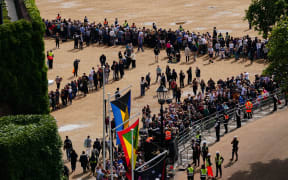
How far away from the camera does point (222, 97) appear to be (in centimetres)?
4009

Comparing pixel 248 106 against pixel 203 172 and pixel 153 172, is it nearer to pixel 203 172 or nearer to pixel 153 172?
pixel 203 172

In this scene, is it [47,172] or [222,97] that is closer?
[47,172]

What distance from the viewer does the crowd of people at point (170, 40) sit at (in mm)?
51000

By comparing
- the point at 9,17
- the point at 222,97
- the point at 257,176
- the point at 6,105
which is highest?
the point at 9,17

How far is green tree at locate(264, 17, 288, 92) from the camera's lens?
102ft

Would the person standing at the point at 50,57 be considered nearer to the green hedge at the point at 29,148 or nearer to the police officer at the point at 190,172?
the police officer at the point at 190,172

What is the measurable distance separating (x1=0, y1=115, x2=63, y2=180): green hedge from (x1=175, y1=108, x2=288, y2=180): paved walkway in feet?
37.2

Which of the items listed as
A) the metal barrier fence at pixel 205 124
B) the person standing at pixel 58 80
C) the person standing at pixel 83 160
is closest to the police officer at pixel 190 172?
the metal barrier fence at pixel 205 124

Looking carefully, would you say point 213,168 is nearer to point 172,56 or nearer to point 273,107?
point 273,107

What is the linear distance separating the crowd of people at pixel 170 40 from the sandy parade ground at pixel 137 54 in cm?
79

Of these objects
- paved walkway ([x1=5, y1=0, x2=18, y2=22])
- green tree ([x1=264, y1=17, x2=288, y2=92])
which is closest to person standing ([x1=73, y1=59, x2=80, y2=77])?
paved walkway ([x1=5, y1=0, x2=18, y2=22])

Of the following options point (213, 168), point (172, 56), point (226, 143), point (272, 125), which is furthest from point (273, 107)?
point (172, 56)

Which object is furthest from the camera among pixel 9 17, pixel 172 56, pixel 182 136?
pixel 172 56

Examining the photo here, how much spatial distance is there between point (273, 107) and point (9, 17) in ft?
67.2
